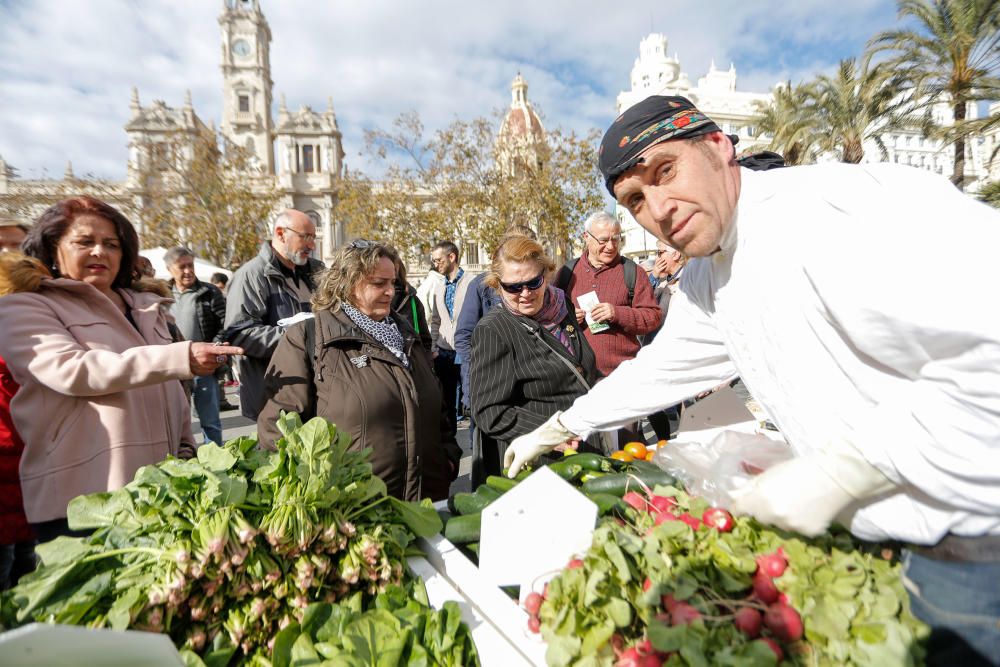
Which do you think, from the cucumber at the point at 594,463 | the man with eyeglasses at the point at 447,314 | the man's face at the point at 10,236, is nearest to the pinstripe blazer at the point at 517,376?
the cucumber at the point at 594,463

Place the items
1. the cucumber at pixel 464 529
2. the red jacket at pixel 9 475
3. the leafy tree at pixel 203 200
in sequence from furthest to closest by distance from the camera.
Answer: the leafy tree at pixel 203 200 < the red jacket at pixel 9 475 < the cucumber at pixel 464 529

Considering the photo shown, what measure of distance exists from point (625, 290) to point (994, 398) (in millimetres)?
3170

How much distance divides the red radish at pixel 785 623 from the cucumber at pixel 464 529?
83cm

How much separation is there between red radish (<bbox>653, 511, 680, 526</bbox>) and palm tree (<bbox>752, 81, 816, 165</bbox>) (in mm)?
17847

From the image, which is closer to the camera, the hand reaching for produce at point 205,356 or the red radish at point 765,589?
the red radish at point 765,589

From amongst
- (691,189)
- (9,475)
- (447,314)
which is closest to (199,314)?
(447,314)

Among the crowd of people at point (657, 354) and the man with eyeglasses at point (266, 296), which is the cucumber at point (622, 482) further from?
the man with eyeglasses at point (266, 296)

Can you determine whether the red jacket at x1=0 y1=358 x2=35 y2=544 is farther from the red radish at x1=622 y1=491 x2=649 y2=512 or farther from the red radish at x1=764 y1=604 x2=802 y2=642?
the red radish at x1=764 y1=604 x2=802 y2=642

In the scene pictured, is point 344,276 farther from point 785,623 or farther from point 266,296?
point 785,623

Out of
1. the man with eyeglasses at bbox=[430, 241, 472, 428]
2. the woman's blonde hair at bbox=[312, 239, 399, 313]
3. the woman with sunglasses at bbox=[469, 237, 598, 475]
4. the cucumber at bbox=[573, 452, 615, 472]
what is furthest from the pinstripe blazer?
the man with eyeglasses at bbox=[430, 241, 472, 428]

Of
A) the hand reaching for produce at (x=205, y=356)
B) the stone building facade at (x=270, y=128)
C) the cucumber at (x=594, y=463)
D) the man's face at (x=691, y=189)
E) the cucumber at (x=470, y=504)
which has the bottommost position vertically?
the cucumber at (x=470, y=504)

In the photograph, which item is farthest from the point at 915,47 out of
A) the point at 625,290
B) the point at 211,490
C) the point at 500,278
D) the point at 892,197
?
the point at 211,490

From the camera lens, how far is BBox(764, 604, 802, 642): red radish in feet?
3.28

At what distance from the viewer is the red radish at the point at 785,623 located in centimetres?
100
